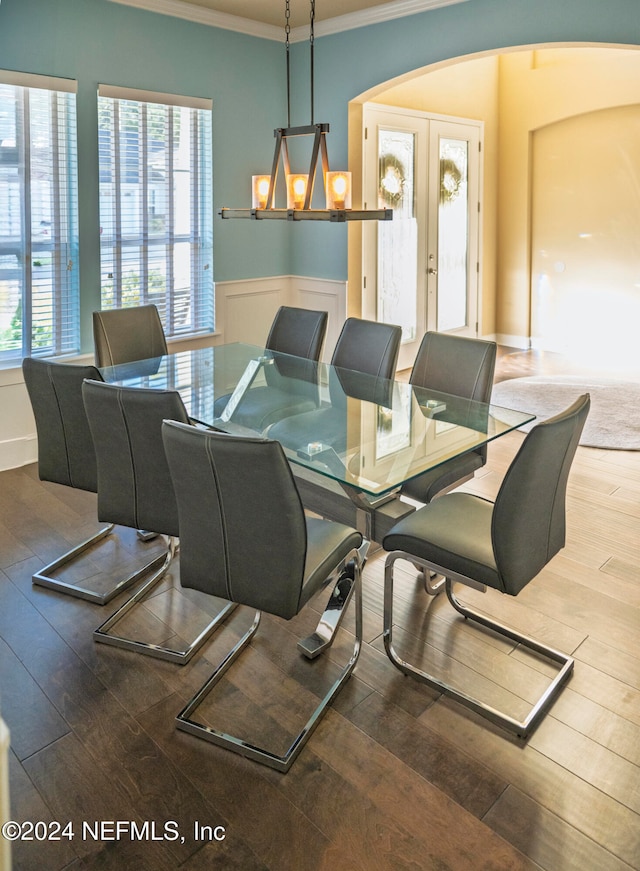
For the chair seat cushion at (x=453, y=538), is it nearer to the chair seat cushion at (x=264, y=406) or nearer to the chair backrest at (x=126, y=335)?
the chair seat cushion at (x=264, y=406)

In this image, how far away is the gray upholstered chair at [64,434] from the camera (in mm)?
2873

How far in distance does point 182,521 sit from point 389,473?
2.15ft

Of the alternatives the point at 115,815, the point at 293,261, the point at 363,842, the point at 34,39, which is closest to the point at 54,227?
the point at 34,39

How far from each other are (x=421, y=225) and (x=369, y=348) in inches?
126

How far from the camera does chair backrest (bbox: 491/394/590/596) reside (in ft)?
6.73

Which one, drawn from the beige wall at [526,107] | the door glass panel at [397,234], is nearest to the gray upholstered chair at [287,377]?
the door glass panel at [397,234]

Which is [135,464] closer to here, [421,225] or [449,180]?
[421,225]

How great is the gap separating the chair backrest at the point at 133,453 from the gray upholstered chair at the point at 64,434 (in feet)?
1.09

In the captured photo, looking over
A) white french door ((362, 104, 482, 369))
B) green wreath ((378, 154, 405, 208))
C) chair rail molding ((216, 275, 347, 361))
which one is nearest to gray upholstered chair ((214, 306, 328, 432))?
chair rail molding ((216, 275, 347, 361))

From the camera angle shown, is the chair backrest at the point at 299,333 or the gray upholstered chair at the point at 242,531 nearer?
the gray upholstered chair at the point at 242,531

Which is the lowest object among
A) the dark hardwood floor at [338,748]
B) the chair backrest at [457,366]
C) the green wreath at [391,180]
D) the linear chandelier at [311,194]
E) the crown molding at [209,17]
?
the dark hardwood floor at [338,748]

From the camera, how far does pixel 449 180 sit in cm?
698

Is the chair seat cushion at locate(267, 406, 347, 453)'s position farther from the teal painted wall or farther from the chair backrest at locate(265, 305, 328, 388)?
the teal painted wall

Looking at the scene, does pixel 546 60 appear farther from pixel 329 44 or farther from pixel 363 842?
pixel 363 842
